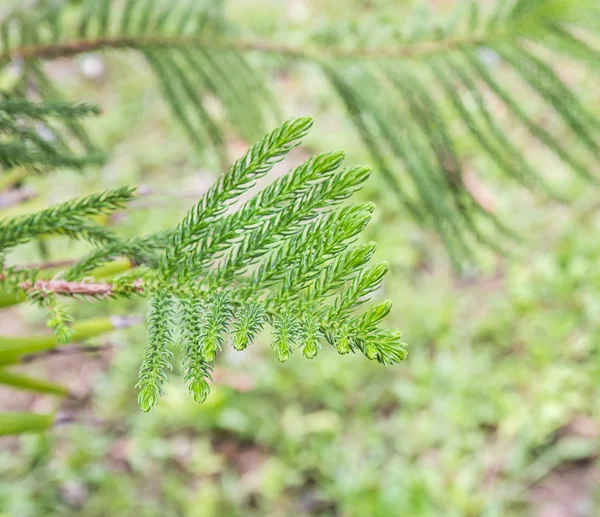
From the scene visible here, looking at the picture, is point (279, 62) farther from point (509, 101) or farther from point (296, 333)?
point (296, 333)

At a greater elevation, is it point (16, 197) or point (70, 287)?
point (16, 197)

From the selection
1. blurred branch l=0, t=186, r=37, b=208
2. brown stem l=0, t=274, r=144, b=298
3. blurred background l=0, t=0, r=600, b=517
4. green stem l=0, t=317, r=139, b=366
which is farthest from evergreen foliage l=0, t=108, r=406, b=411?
blurred background l=0, t=0, r=600, b=517

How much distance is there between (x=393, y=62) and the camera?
1.02 meters

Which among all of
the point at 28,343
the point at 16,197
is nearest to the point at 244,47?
the point at 16,197

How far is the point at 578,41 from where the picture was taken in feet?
2.92

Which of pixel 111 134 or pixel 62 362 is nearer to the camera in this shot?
pixel 62 362

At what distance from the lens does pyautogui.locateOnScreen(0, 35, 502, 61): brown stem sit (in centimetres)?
98

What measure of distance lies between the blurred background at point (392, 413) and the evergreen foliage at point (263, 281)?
50.1 inches

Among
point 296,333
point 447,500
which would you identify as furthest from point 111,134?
point 296,333

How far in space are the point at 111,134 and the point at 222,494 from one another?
85.9 inches

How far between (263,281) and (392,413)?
1.87 m

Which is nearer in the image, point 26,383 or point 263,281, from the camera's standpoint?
point 263,281

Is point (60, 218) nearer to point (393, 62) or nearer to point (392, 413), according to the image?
point (393, 62)

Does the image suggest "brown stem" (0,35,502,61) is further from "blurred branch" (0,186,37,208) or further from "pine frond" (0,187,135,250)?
"pine frond" (0,187,135,250)
